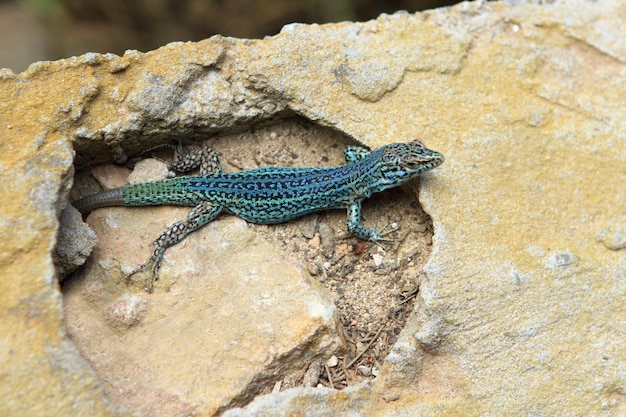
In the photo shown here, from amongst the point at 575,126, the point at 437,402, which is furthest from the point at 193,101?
the point at 575,126

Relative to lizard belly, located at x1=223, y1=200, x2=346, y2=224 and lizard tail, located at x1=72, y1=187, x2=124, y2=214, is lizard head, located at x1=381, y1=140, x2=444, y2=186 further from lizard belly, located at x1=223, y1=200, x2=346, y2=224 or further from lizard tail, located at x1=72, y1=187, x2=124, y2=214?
lizard tail, located at x1=72, y1=187, x2=124, y2=214

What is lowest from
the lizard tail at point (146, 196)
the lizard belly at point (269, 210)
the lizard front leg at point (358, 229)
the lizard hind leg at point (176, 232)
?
the lizard front leg at point (358, 229)

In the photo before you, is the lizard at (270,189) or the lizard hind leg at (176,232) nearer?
the lizard hind leg at (176,232)

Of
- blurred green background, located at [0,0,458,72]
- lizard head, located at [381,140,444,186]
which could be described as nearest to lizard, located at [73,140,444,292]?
lizard head, located at [381,140,444,186]

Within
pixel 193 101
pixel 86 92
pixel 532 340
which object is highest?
pixel 86 92

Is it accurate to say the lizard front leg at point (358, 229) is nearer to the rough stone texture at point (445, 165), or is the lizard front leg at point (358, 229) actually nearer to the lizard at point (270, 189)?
the lizard at point (270, 189)

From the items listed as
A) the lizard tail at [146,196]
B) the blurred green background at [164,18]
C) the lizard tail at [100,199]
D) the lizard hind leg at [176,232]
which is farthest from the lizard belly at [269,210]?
the blurred green background at [164,18]

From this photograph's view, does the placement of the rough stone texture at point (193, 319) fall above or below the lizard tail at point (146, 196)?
below

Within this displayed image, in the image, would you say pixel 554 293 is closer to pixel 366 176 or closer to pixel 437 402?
pixel 437 402
